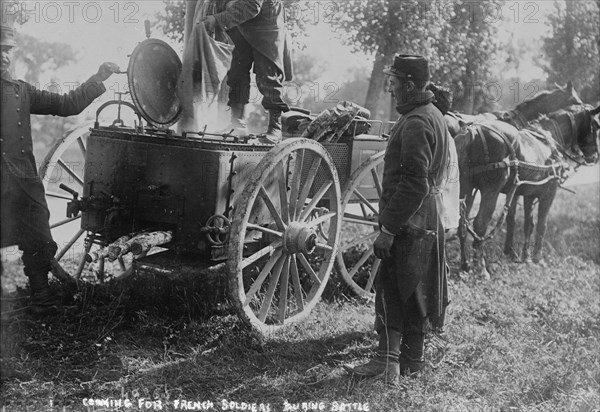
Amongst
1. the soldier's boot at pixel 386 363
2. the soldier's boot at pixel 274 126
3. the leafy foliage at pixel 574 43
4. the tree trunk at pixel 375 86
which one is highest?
the leafy foliage at pixel 574 43

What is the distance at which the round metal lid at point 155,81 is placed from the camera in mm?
4215

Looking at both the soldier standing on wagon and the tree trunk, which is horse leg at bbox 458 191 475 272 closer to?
the soldier standing on wagon

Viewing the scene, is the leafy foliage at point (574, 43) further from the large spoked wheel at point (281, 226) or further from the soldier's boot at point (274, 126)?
the large spoked wheel at point (281, 226)

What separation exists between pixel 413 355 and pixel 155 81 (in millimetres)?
2594

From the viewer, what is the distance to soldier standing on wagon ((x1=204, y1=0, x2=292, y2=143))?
5098 millimetres

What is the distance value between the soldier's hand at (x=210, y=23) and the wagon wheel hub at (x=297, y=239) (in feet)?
5.21

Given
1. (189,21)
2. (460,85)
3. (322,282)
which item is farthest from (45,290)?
(460,85)

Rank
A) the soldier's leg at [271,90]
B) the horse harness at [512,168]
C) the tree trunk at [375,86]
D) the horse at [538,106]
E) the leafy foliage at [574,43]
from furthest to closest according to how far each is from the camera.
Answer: the leafy foliage at [574,43] < the tree trunk at [375,86] < the horse at [538,106] < the horse harness at [512,168] < the soldier's leg at [271,90]

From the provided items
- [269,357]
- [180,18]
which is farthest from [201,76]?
[180,18]

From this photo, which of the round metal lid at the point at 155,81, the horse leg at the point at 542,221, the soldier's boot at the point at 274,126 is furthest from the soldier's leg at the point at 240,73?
the horse leg at the point at 542,221

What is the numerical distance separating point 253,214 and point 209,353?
988 mm

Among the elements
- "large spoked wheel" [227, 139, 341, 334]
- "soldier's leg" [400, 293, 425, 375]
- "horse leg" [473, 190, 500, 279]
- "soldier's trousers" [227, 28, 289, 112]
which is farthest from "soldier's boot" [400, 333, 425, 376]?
"horse leg" [473, 190, 500, 279]

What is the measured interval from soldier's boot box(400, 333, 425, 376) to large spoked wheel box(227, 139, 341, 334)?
903 mm

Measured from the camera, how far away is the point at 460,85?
10.7m
